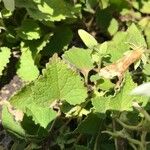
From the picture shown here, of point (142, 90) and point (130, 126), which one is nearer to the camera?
point (142, 90)

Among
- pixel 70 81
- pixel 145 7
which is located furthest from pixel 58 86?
pixel 145 7

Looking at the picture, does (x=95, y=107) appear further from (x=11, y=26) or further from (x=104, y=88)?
(x=11, y=26)

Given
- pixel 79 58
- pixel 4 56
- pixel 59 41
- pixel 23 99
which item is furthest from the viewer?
pixel 59 41

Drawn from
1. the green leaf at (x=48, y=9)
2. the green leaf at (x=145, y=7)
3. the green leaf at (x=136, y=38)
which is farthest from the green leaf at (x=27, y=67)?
the green leaf at (x=145, y=7)

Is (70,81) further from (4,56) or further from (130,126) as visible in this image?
(4,56)

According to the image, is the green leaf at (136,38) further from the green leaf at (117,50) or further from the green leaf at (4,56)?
the green leaf at (4,56)

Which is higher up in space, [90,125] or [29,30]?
[29,30]

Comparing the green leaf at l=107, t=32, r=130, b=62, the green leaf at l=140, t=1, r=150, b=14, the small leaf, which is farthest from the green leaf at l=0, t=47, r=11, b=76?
the small leaf

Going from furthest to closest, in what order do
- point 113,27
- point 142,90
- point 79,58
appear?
point 113,27
point 79,58
point 142,90
